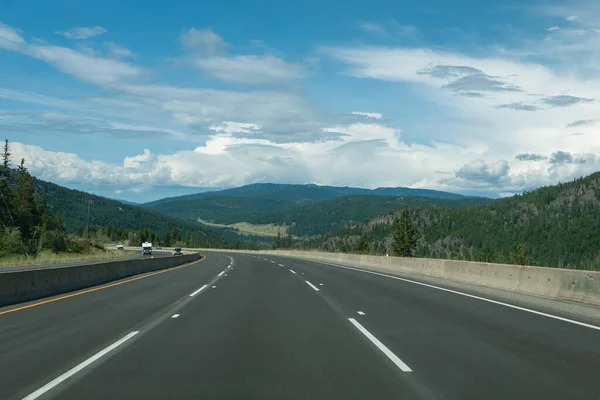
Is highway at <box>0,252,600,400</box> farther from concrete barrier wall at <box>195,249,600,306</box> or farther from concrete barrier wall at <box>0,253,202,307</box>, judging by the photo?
concrete barrier wall at <box>195,249,600,306</box>

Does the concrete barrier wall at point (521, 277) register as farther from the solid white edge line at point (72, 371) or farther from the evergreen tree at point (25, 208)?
the evergreen tree at point (25, 208)

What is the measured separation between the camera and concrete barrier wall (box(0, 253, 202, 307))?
1728 centimetres

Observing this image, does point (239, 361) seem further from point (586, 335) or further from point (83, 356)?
point (586, 335)

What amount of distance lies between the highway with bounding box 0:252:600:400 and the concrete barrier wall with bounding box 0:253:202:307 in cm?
105

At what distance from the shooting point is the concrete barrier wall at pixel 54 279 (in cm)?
1728

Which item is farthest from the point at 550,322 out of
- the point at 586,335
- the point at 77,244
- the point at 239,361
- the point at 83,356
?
the point at 77,244

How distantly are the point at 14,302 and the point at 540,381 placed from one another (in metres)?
14.2

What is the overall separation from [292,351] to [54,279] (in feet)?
44.1

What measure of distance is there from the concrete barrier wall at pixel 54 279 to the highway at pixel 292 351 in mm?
1052

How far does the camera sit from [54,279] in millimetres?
20906

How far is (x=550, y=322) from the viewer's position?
1363cm

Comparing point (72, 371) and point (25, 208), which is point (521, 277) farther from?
point (25, 208)

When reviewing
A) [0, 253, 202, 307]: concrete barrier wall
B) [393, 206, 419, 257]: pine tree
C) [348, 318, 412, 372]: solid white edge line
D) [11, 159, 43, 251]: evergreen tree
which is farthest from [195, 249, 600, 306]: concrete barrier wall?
[393, 206, 419, 257]: pine tree

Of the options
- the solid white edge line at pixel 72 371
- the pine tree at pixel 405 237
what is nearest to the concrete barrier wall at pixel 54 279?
the solid white edge line at pixel 72 371
